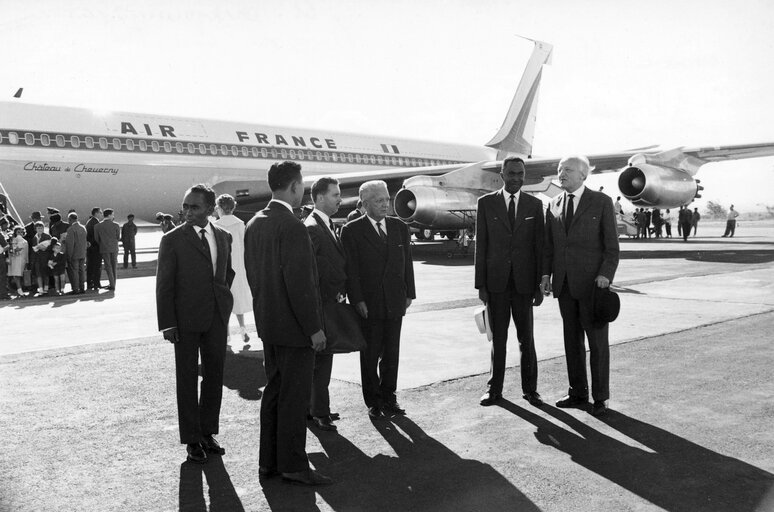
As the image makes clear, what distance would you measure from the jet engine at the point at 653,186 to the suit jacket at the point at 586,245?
12.1 metres

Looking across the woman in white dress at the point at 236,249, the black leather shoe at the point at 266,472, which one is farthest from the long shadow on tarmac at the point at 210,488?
the woman in white dress at the point at 236,249

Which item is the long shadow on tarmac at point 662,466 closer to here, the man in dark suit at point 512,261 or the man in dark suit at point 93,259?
the man in dark suit at point 512,261

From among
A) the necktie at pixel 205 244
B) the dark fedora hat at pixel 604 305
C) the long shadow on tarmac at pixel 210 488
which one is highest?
the necktie at pixel 205 244

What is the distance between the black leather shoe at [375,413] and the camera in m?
4.36

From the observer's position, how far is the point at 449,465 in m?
3.49

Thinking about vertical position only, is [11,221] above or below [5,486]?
above

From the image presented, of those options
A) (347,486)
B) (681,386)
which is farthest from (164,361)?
(681,386)

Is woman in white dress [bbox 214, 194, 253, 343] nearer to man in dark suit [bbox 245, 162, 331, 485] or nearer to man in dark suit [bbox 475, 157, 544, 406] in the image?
man in dark suit [bbox 475, 157, 544, 406]

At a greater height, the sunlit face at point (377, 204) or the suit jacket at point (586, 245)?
the sunlit face at point (377, 204)

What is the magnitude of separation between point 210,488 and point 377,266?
1.83 m

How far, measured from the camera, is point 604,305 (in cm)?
442

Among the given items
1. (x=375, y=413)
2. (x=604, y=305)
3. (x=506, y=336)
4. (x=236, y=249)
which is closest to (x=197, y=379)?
(x=375, y=413)

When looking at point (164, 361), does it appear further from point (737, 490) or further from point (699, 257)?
point (699, 257)

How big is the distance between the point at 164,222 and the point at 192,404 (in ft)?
19.4
